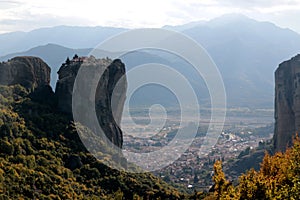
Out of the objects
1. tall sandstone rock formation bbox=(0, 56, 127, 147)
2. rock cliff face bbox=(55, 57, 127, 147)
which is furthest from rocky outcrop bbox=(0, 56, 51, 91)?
rock cliff face bbox=(55, 57, 127, 147)

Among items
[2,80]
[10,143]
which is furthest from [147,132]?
[10,143]

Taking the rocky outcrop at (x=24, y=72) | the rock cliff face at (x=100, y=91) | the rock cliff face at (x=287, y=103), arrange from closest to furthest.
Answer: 1. the rock cliff face at (x=100, y=91)
2. the rocky outcrop at (x=24, y=72)
3. the rock cliff face at (x=287, y=103)

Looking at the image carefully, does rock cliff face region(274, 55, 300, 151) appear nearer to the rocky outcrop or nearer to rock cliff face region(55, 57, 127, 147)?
rock cliff face region(55, 57, 127, 147)

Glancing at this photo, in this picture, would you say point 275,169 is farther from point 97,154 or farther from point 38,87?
point 38,87

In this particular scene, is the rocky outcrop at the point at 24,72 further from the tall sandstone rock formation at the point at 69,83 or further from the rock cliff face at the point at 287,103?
the rock cliff face at the point at 287,103

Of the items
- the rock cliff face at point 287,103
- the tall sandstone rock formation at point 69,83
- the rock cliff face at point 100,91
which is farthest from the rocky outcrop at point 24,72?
the rock cliff face at point 287,103

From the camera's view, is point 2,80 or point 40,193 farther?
point 2,80

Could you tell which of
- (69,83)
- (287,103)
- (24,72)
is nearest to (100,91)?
(69,83)
